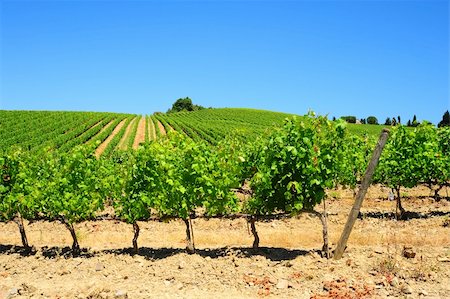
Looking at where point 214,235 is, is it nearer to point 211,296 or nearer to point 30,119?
point 211,296

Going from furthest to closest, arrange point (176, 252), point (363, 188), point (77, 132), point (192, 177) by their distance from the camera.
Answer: point (77, 132) → point (176, 252) → point (192, 177) → point (363, 188)

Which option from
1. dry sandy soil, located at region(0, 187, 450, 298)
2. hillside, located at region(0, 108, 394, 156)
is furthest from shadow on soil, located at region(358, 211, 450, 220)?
hillside, located at region(0, 108, 394, 156)

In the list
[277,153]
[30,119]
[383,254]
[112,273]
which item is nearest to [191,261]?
[112,273]

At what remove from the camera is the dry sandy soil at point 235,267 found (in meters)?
8.99

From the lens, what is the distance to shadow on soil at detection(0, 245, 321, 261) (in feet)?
37.1

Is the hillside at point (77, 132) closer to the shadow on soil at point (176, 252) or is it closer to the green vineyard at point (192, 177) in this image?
the green vineyard at point (192, 177)

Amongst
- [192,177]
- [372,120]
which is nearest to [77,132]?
[192,177]

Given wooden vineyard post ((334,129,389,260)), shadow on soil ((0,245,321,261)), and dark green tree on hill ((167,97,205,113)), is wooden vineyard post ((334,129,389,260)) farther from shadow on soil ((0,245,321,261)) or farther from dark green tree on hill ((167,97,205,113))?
dark green tree on hill ((167,97,205,113))

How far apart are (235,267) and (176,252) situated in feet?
8.27

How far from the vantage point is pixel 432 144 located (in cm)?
1747

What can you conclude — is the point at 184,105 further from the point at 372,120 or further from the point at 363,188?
the point at 363,188

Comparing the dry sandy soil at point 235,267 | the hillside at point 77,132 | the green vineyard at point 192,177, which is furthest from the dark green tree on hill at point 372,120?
the dry sandy soil at point 235,267

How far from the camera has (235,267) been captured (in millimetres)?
10375

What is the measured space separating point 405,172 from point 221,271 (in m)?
10.4
